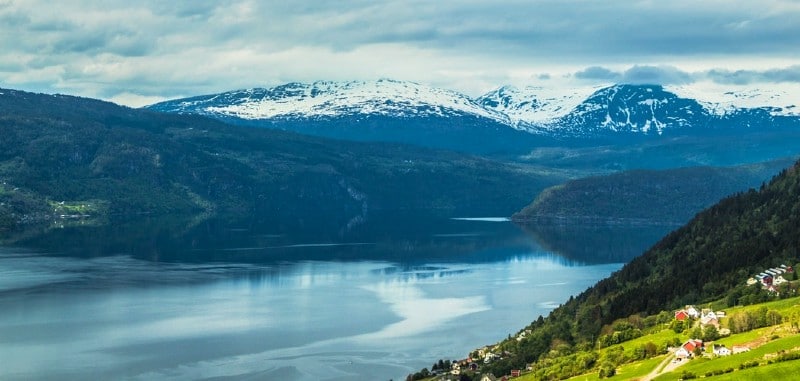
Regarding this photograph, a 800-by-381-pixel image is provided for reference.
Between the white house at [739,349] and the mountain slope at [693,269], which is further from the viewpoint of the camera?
the mountain slope at [693,269]

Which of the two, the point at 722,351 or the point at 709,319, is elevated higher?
the point at 709,319

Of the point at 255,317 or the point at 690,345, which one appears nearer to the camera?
the point at 690,345

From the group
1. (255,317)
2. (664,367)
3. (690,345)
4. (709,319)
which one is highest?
(709,319)

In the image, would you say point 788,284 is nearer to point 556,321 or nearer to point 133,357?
point 556,321

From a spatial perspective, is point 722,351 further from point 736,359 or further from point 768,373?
point 768,373

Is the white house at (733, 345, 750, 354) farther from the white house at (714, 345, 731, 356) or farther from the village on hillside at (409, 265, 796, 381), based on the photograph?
the white house at (714, 345, 731, 356)

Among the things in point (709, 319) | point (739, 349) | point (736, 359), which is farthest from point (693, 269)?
point (736, 359)

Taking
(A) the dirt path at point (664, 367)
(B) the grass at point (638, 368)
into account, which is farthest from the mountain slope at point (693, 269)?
(A) the dirt path at point (664, 367)

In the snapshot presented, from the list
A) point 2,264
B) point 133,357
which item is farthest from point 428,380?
point 2,264

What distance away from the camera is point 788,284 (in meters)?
90.4

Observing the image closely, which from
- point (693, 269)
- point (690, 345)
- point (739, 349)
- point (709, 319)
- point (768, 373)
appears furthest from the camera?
point (693, 269)

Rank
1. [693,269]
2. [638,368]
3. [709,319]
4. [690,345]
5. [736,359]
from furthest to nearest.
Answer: [693,269]
[709,319]
[638,368]
[690,345]
[736,359]

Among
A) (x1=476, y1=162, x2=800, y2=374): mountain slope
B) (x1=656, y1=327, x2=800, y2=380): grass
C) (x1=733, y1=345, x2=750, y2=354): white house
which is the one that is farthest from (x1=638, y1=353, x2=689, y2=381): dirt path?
(x1=476, y1=162, x2=800, y2=374): mountain slope

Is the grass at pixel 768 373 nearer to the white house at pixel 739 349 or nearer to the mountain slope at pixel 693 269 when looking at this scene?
the white house at pixel 739 349
